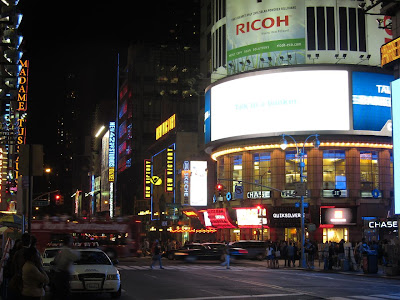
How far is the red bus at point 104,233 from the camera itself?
54.1 meters

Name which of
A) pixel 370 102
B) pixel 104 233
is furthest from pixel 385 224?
pixel 104 233

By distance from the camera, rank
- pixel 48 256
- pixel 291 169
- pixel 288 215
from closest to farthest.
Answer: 1. pixel 48 256
2. pixel 288 215
3. pixel 291 169

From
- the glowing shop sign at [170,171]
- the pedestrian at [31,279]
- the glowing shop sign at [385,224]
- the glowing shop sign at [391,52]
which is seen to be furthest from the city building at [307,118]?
the pedestrian at [31,279]

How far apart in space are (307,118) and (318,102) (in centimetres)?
199

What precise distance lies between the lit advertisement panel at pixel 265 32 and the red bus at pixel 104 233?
77.5 ft

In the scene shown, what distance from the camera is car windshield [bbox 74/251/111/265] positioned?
19898 millimetres

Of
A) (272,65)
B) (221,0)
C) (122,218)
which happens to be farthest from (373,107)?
(122,218)

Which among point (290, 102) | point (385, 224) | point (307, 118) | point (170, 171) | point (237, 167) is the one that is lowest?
point (385, 224)

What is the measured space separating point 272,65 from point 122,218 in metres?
23.8

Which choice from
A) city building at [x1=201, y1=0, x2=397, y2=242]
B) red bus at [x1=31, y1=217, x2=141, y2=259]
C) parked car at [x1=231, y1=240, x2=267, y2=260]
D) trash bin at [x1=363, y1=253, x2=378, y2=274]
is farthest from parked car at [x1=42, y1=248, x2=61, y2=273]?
city building at [x1=201, y1=0, x2=397, y2=242]

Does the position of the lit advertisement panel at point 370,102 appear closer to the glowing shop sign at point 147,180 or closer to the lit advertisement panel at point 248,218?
the lit advertisement panel at point 248,218

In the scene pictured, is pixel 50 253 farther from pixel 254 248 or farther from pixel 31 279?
pixel 254 248

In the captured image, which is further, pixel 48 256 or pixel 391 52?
pixel 391 52

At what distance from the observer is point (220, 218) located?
71.0 m
